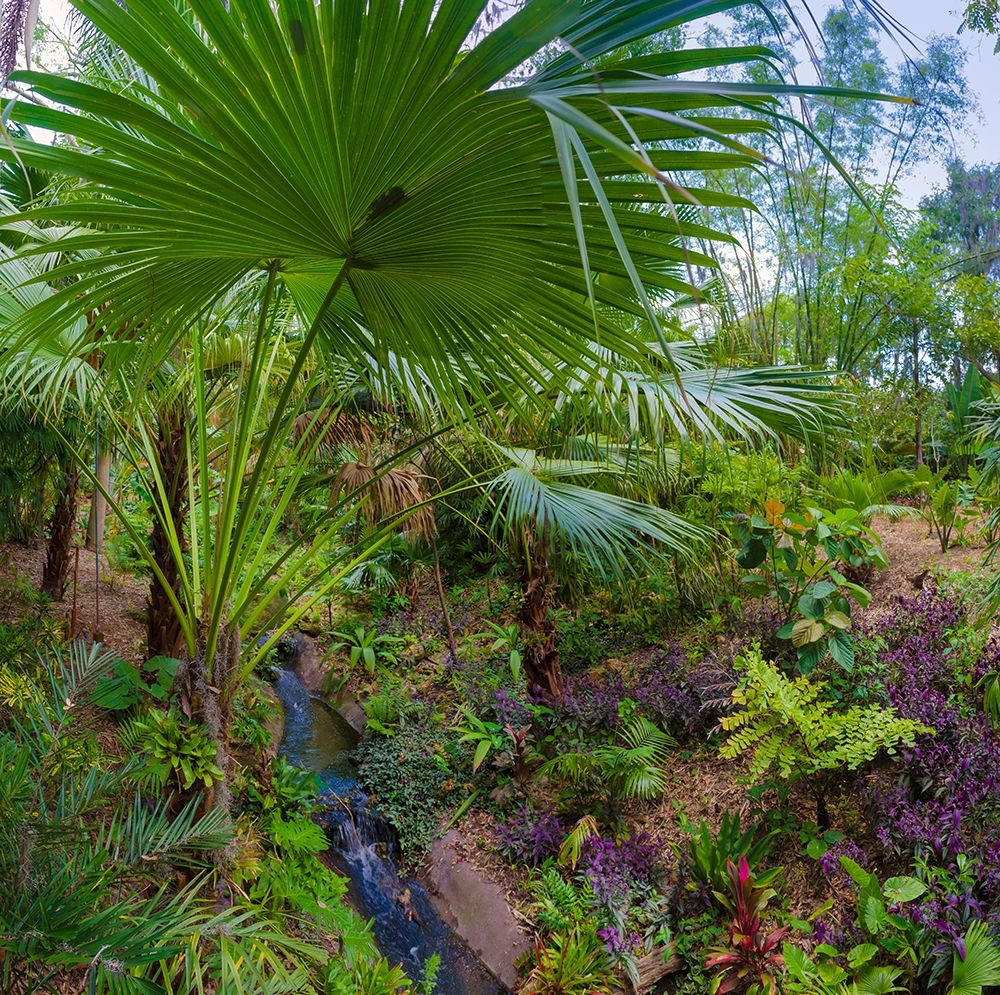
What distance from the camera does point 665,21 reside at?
1152 mm

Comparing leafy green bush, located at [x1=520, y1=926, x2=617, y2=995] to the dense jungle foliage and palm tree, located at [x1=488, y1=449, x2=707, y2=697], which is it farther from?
palm tree, located at [x1=488, y1=449, x2=707, y2=697]

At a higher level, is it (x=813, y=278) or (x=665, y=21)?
(x=813, y=278)

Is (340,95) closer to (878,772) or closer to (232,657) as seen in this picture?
(232,657)

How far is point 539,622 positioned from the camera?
15.5ft

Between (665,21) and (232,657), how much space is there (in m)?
2.23

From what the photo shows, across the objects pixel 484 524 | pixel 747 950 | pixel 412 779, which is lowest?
pixel 412 779

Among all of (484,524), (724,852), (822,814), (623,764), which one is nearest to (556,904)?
(623,764)

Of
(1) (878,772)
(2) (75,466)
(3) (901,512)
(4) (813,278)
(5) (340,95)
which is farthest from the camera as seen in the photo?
(4) (813,278)

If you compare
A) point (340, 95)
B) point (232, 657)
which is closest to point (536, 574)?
point (232, 657)

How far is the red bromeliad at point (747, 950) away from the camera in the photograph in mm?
3094

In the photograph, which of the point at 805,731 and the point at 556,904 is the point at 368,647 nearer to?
the point at 556,904

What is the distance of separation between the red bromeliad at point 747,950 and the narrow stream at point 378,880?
1195 millimetres

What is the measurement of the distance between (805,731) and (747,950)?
0.99m

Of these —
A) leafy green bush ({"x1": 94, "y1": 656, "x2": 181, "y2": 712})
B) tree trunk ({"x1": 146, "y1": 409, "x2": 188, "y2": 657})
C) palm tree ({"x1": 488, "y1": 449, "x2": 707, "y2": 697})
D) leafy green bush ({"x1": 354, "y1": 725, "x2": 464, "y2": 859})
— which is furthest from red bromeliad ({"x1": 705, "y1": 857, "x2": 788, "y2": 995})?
tree trunk ({"x1": 146, "y1": 409, "x2": 188, "y2": 657})
